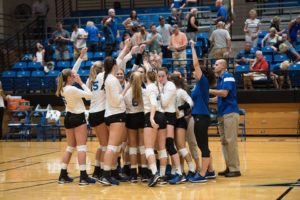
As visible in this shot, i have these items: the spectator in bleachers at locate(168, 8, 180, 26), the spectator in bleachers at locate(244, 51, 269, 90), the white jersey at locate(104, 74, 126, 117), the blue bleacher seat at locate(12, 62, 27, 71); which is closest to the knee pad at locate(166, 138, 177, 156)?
the white jersey at locate(104, 74, 126, 117)

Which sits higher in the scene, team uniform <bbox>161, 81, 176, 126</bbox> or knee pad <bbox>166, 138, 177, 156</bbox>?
team uniform <bbox>161, 81, 176, 126</bbox>

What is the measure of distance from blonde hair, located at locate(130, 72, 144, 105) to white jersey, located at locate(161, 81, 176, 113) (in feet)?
1.20

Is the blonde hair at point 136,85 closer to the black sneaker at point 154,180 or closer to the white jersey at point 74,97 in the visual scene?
the white jersey at point 74,97

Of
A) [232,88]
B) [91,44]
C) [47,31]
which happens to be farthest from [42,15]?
[232,88]

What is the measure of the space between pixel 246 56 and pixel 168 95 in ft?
29.7

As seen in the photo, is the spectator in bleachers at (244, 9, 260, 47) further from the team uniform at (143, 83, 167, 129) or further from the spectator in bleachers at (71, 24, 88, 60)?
the team uniform at (143, 83, 167, 129)

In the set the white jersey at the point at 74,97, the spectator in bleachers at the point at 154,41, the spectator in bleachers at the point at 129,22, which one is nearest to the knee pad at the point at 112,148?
the white jersey at the point at 74,97

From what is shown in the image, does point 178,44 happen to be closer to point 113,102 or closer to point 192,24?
point 192,24

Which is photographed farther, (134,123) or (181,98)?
(181,98)

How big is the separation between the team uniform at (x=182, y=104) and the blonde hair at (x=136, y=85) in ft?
2.28

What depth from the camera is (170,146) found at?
8.88 m

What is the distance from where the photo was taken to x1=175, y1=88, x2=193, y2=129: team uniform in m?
9.11

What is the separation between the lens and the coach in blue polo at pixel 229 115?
932 centimetres

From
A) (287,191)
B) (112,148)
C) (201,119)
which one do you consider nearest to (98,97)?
(112,148)
